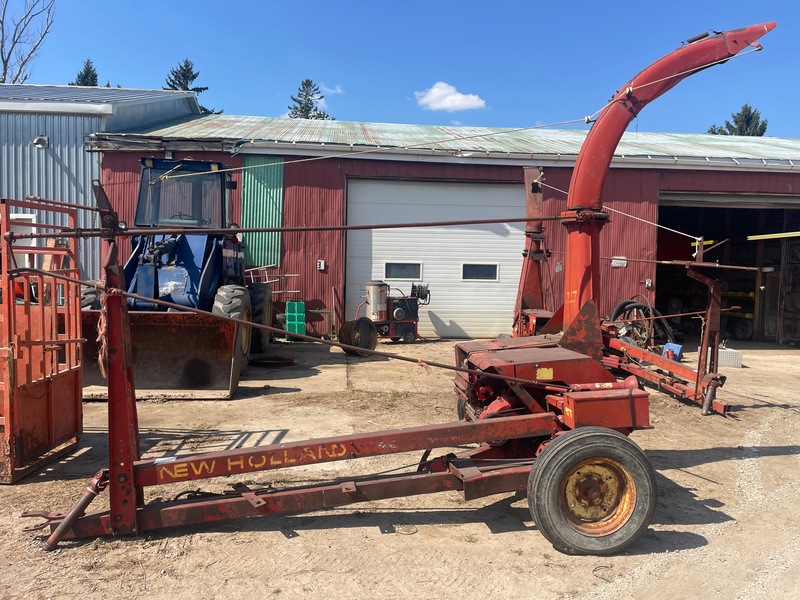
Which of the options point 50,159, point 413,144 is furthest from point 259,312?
point 50,159

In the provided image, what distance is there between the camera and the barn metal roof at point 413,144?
12.4m

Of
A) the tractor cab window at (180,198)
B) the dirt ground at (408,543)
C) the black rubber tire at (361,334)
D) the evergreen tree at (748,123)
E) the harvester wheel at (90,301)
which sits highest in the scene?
the evergreen tree at (748,123)

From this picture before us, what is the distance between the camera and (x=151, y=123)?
14.6 metres

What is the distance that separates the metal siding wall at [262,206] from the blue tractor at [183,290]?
377 cm

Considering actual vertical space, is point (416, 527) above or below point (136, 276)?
below

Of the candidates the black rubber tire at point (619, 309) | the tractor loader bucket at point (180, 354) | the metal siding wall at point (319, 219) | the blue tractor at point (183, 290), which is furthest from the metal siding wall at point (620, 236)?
the tractor loader bucket at point (180, 354)

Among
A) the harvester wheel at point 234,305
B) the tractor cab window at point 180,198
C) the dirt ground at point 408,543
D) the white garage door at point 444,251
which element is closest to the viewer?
the dirt ground at point 408,543

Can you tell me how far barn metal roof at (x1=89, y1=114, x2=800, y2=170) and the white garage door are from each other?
86 cm

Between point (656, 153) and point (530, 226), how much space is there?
7410mm

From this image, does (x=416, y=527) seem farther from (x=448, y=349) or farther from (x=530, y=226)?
(x=448, y=349)

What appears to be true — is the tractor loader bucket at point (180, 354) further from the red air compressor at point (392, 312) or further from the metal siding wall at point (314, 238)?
the metal siding wall at point (314, 238)

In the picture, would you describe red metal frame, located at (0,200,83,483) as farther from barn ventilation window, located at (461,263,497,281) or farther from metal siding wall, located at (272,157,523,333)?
barn ventilation window, located at (461,263,497,281)

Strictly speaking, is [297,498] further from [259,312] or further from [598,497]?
[259,312]

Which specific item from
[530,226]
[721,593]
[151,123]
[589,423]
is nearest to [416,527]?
[589,423]
